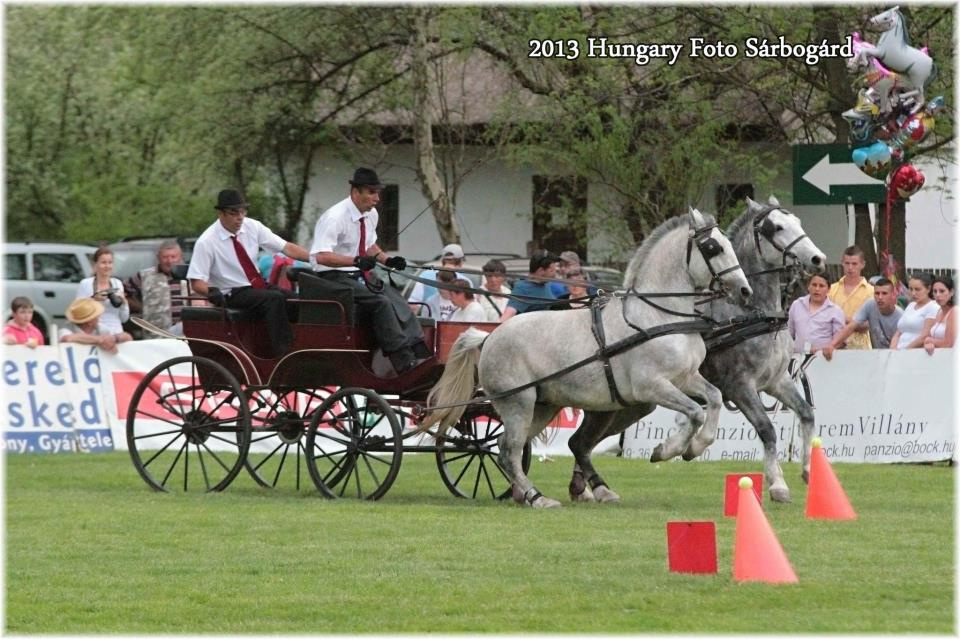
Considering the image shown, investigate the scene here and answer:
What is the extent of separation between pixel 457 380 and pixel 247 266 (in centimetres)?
193

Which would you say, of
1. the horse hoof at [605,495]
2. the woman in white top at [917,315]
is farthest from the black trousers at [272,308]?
the woman in white top at [917,315]

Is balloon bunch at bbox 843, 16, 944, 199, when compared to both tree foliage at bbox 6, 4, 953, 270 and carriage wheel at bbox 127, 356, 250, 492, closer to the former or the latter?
tree foliage at bbox 6, 4, 953, 270

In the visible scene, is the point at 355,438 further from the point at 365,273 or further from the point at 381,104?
the point at 381,104

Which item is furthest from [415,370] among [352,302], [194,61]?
[194,61]

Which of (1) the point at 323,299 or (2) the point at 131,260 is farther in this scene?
(2) the point at 131,260

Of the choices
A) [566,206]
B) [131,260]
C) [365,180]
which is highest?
[566,206]

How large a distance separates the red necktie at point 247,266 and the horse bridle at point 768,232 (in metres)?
3.67

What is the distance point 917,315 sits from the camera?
16203mm

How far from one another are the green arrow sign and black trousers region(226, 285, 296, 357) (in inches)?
185

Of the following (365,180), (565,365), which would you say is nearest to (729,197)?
(365,180)

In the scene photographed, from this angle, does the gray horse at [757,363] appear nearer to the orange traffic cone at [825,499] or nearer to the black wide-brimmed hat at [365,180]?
the orange traffic cone at [825,499]

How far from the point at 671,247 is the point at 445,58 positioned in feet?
51.1

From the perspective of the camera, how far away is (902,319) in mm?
16250

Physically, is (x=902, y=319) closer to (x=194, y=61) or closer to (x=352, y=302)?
(x=352, y=302)
